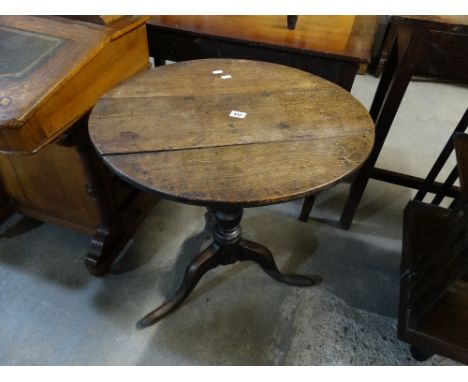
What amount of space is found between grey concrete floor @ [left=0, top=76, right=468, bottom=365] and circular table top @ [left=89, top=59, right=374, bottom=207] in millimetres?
742

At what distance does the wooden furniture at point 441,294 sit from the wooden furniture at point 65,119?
1095mm

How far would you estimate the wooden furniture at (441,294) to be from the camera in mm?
960

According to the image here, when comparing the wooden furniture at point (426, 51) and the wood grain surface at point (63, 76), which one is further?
the wooden furniture at point (426, 51)

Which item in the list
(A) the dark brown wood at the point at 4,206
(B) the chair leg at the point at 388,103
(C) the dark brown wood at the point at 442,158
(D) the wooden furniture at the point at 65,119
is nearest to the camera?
(D) the wooden furniture at the point at 65,119

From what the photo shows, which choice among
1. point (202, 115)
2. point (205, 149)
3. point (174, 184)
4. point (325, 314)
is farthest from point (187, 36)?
point (325, 314)

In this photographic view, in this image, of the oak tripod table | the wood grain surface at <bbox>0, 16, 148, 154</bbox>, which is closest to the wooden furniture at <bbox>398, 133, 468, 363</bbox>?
the oak tripod table

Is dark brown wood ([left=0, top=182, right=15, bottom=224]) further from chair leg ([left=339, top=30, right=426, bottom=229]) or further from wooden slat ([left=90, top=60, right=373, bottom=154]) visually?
chair leg ([left=339, top=30, right=426, bottom=229])

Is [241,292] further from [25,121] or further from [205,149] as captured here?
[25,121]

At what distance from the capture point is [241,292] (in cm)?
135

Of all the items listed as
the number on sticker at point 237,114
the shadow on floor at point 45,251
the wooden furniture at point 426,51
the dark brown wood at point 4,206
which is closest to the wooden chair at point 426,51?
the wooden furniture at point 426,51

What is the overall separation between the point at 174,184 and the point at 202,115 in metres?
0.28

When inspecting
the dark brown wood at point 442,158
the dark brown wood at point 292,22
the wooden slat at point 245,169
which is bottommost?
the dark brown wood at point 442,158

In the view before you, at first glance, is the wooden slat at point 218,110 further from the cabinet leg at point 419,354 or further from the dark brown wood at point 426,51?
the cabinet leg at point 419,354

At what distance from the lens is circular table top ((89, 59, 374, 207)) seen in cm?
70
